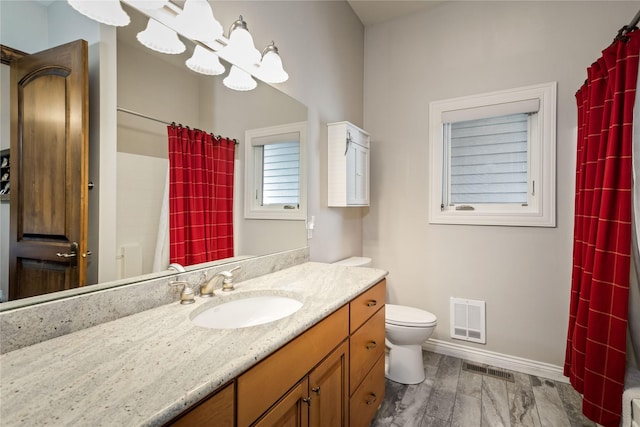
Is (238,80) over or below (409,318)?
over

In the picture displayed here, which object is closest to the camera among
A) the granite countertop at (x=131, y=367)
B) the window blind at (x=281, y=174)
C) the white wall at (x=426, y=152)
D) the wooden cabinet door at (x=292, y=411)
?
the granite countertop at (x=131, y=367)

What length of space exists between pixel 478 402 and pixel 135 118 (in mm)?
2300

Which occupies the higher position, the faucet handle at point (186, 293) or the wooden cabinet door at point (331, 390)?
the faucet handle at point (186, 293)

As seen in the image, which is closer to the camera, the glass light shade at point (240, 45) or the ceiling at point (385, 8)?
the glass light shade at point (240, 45)

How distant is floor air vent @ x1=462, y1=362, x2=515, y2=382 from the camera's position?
2.13 m

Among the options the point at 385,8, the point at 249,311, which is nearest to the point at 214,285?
the point at 249,311

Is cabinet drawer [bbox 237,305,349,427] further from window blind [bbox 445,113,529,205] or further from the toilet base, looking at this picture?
window blind [bbox 445,113,529,205]

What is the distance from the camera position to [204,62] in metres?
1.31

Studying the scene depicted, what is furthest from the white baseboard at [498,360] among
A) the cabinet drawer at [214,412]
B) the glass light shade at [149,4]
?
the glass light shade at [149,4]

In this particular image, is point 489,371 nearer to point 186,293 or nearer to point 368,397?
point 368,397

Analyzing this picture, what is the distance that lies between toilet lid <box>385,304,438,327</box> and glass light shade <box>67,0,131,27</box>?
Answer: 201 centimetres

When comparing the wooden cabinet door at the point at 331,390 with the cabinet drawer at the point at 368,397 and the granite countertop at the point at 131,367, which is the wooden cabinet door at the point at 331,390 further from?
the granite countertop at the point at 131,367

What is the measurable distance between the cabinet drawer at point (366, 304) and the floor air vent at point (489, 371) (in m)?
1.16

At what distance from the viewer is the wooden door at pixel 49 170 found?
77 centimetres
